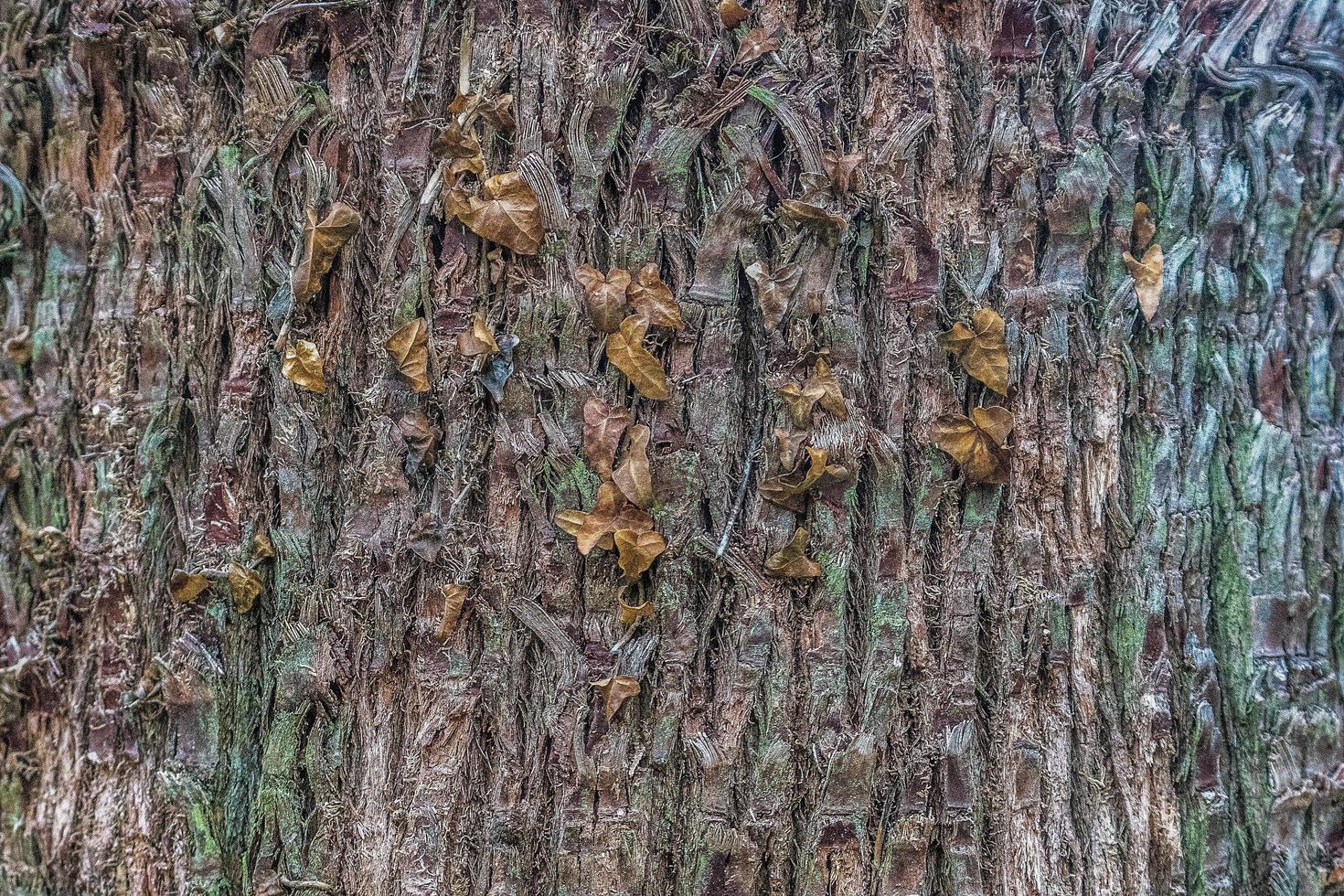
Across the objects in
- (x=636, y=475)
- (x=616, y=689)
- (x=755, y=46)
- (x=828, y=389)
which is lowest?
(x=616, y=689)

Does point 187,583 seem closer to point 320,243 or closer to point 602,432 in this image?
point 320,243

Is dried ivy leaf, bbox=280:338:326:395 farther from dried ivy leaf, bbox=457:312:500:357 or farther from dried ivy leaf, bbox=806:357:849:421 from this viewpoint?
dried ivy leaf, bbox=806:357:849:421

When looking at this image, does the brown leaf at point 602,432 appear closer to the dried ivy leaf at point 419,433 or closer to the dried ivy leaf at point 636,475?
the dried ivy leaf at point 636,475

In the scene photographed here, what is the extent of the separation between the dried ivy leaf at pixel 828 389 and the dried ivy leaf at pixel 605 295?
9.6 inches

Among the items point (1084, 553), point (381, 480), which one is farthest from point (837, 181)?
point (381, 480)

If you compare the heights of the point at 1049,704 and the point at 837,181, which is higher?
the point at 837,181

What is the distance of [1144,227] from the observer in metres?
1.09

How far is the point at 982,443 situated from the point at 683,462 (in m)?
0.37

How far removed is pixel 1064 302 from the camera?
3.53 feet

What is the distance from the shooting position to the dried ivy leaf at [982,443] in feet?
3.43

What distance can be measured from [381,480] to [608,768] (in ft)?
1.47

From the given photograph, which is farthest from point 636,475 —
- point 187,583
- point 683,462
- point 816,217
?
point 187,583

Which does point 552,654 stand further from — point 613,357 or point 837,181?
point 837,181

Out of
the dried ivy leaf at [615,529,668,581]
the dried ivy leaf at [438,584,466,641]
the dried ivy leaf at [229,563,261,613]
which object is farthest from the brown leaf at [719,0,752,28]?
the dried ivy leaf at [229,563,261,613]
